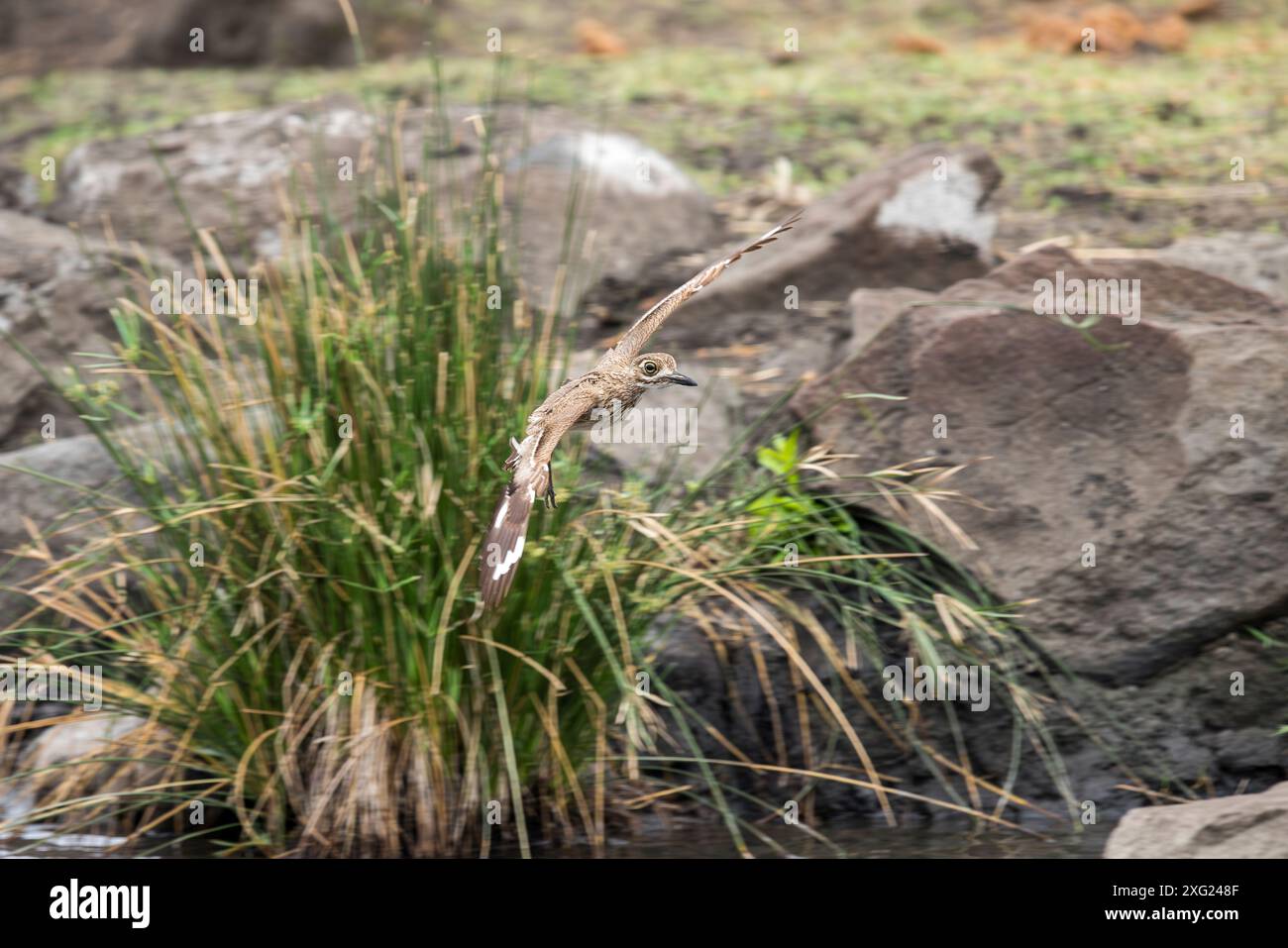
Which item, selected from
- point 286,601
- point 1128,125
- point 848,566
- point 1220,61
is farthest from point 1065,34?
point 286,601

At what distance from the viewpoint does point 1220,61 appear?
9.34 metres

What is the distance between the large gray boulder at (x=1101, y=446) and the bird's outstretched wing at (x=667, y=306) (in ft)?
2.94

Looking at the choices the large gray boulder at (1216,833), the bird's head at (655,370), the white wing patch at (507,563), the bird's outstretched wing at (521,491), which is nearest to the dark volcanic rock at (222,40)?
the bird's head at (655,370)

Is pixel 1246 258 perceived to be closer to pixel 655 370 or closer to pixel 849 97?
pixel 655 370

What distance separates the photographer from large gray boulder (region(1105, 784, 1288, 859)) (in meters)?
3.51

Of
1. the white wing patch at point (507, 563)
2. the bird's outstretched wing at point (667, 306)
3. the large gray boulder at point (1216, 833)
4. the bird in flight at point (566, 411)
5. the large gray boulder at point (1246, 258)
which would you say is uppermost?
the large gray boulder at point (1246, 258)

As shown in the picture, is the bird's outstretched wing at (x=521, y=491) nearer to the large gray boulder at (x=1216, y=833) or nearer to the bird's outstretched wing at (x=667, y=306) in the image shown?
the bird's outstretched wing at (x=667, y=306)

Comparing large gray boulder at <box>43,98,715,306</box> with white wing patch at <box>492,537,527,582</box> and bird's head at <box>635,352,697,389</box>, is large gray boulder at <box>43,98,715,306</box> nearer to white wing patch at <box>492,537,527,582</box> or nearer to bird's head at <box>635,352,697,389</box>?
bird's head at <box>635,352,697,389</box>

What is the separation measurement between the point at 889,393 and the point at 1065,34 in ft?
19.3

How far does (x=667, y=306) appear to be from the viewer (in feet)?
11.7

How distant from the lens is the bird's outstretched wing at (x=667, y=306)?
344 cm

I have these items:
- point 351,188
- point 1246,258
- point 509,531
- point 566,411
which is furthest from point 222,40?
point 509,531

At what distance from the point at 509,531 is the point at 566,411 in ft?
1.77

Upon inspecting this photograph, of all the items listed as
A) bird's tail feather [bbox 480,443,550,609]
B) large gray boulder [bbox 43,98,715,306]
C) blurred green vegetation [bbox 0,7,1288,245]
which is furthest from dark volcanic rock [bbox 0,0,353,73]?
bird's tail feather [bbox 480,443,550,609]
